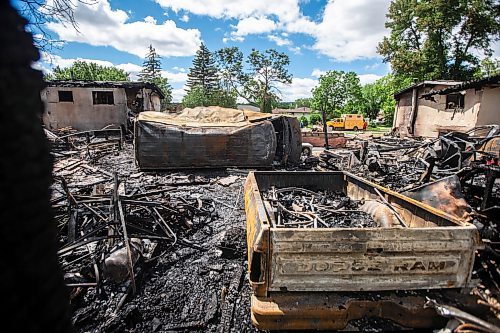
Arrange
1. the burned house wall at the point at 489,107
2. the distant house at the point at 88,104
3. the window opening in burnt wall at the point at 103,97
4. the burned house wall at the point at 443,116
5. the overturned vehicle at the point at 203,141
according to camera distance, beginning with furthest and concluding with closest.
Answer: the window opening in burnt wall at the point at 103,97 → the distant house at the point at 88,104 → the burned house wall at the point at 443,116 → the burned house wall at the point at 489,107 → the overturned vehicle at the point at 203,141

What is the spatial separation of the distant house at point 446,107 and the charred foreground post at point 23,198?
55.8 feet

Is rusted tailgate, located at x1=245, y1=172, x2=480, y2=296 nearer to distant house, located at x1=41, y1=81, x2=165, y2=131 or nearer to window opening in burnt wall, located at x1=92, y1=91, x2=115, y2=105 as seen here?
distant house, located at x1=41, y1=81, x2=165, y2=131

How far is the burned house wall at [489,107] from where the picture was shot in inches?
569

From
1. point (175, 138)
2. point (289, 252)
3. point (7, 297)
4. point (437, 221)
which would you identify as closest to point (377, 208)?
point (437, 221)

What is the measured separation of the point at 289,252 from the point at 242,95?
45028mm

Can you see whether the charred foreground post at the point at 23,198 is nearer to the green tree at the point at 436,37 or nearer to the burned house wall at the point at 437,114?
the burned house wall at the point at 437,114

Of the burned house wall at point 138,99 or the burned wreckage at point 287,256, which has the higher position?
the burned house wall at point 138,99

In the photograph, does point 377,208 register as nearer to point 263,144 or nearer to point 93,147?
point 263,144

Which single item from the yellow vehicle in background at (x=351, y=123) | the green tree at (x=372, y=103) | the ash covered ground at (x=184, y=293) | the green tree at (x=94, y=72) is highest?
the green tree at (x=94, y=72)

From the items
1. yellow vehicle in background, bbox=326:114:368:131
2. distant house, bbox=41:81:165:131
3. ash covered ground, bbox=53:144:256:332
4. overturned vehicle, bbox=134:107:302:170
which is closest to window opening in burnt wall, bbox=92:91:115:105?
distant house, bbox=41:81:165:131

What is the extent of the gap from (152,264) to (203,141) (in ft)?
17.7

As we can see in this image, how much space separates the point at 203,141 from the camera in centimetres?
860

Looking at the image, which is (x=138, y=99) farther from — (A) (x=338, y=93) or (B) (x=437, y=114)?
(A) (x=338, y=93)

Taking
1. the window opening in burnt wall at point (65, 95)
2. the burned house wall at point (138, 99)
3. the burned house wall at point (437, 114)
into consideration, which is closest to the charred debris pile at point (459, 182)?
the burned house wall at point (437, 114)
